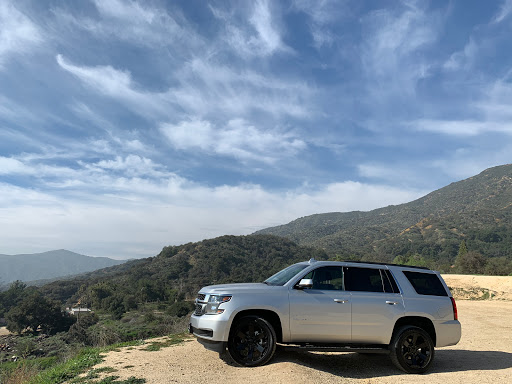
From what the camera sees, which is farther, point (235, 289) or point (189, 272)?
point (189, 272)

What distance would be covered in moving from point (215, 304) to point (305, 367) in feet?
5.98

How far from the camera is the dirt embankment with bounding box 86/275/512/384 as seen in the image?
575cm

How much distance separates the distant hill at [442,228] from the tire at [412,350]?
55.7m

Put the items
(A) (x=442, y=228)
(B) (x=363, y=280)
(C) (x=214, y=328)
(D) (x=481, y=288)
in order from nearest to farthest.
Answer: (C) (x=214, y=328), (B) (x=363, y=280), (D) (x=481, y=288), (A) (x=442, y=228)

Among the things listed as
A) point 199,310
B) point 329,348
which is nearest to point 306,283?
point 329,348

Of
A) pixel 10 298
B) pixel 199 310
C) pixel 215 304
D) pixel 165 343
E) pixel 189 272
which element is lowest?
pixel 10 298

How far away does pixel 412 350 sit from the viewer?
650 cm

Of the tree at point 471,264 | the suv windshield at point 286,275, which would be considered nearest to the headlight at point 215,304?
the suv windshield at point 286,275

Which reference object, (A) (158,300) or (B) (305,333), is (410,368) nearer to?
(B) (305,333)

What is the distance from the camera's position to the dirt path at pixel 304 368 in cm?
574

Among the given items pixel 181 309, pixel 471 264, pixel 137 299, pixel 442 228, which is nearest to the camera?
pixel 471 264

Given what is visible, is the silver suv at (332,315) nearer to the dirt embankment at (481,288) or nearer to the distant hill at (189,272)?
the dirt embankment at (481,288)

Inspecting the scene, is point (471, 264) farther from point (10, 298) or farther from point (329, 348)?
point (10, 298)

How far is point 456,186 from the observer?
163375 millimetres
